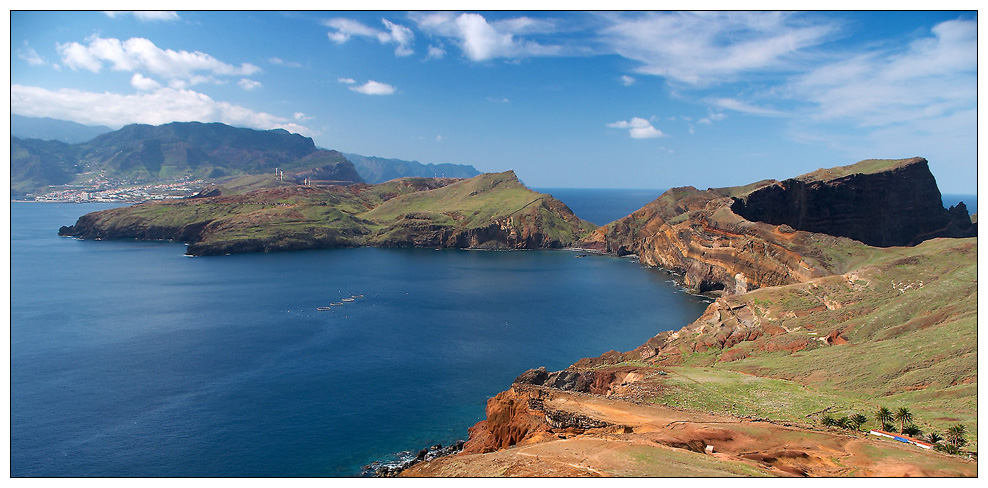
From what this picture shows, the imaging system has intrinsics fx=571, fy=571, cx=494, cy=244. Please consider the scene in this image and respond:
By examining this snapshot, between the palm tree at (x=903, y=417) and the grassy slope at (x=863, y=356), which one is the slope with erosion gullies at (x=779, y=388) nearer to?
the grassy slope at (x=863, y=356)

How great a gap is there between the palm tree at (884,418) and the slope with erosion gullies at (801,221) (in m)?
77.5

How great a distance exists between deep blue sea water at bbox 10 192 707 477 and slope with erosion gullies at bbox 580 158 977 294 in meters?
10.4

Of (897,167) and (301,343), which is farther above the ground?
(897,167)

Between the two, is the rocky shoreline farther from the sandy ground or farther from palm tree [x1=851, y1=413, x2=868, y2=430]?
palm tree [x1=851, y1=413, x2=868, y2=430]

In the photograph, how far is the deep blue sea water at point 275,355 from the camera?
5669 cm

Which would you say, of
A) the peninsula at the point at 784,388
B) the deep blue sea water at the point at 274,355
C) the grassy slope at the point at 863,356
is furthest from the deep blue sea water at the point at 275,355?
the grassy slope at the point at 863,356

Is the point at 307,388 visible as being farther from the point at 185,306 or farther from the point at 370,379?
the point at 185,306

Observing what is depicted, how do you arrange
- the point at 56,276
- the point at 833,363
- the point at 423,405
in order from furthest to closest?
the point at 56,276 < the point at 423,405 < the point at 833,363

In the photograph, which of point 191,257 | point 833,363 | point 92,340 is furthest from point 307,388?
point 191,257

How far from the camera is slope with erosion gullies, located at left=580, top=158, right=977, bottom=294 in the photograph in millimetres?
120875

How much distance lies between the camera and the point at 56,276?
148 m

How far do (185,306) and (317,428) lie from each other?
240 ft

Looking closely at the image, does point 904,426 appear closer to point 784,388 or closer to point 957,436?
point 957,436

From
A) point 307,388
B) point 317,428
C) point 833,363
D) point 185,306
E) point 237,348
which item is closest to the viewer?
point 833,363
